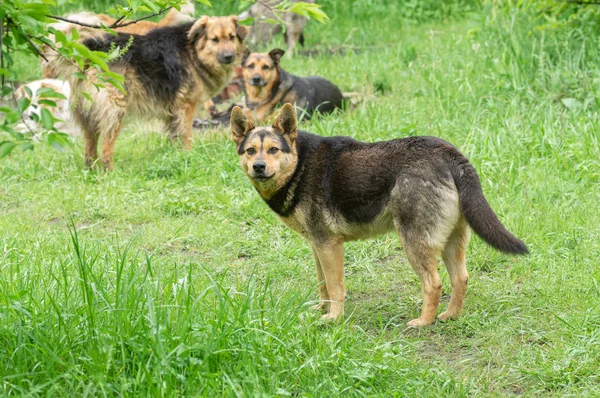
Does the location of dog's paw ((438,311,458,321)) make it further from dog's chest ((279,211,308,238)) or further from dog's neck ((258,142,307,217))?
dog's neck ((258,142,307,217))

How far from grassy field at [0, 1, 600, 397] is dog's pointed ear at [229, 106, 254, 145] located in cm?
91

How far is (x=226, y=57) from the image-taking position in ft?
29.1

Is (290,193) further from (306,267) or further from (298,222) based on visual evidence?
(306,267)

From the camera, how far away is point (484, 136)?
728 cm

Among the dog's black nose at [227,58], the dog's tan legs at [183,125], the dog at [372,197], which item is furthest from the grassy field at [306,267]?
the dog's black nose at [227,58]

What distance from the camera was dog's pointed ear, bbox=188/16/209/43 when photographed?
8914mm

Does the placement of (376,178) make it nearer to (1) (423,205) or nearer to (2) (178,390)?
(1) (423,205)

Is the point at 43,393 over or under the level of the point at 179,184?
over

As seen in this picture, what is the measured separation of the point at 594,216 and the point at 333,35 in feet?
30.7

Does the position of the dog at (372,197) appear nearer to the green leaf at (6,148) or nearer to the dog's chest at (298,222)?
the dog's chest at (298,222)

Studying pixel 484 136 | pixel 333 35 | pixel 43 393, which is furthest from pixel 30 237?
pixel 333 35

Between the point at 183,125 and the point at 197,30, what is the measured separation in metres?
1.14

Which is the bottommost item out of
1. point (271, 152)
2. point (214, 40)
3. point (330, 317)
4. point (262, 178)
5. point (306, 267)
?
point (306, 267)

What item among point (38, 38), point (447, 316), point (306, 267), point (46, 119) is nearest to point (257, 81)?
point (306, 267)
